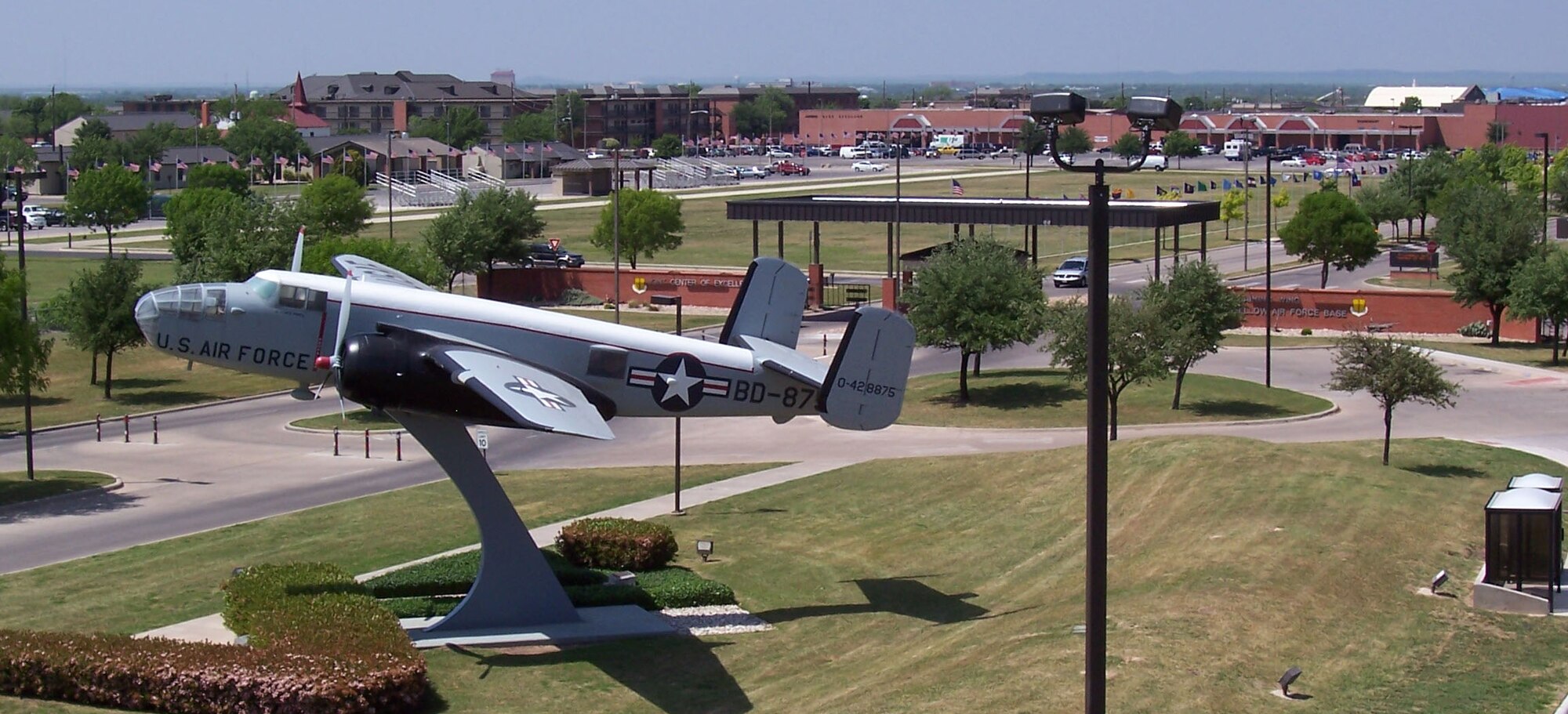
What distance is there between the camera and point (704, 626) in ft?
95.1

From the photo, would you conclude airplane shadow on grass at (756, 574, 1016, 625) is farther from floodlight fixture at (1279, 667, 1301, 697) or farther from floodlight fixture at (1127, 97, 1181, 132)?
floodlight fixture at (1127, 97, 1181, 132)

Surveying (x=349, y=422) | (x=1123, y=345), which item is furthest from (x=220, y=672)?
(x=349, y=422)

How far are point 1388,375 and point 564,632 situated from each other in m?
22.9

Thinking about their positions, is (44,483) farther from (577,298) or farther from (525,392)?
(577,298)

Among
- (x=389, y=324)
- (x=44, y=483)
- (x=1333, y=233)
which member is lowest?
(x=44, y=483)

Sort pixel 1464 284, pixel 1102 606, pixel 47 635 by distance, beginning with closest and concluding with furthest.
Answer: pixel 1102 606 → pixel 47 635 → pixel 1464 284

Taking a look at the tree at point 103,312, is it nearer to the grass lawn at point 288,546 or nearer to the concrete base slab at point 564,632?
the grass lawn at point 288,546

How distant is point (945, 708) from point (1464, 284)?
165 feet

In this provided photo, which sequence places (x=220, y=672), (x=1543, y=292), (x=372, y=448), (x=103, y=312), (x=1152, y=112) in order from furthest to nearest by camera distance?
(x=1543, y=292), (x=103, y=312), (x=372, y=448), (x=220, y=672), (x=1152, y=112)

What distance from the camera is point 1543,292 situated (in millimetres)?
59312

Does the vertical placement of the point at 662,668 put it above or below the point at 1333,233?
below

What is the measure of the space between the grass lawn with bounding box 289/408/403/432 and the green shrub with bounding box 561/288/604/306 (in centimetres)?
2801

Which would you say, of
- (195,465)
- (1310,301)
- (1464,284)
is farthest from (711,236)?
(195,465)

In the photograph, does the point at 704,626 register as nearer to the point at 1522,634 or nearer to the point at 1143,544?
the point at 1143,544
